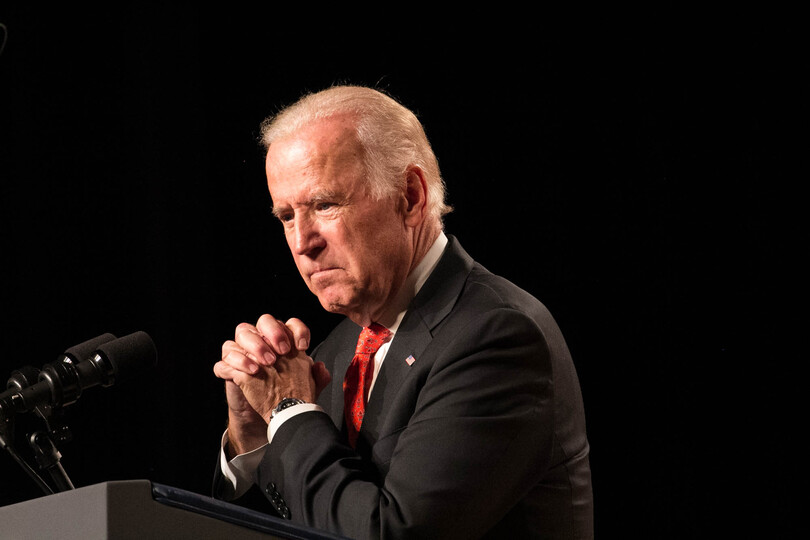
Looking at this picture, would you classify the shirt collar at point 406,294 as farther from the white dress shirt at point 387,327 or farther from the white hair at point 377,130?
the white hair at point 377,130

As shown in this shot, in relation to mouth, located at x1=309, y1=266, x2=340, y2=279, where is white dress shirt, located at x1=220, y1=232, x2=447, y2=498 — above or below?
below

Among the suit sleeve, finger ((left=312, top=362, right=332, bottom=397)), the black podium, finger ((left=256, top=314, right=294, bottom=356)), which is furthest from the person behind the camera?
finger ((left=312, top=362, right=332, bottom=397))

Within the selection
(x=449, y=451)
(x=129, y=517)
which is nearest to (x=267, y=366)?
(x=449, y=451)

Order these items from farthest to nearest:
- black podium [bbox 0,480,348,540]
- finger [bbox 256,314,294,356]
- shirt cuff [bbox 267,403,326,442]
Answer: finger [bbox 256,314,294,356] < shirt cuff [bbox 267,403,326,442] < black podium [bbox 0,480,348,540]

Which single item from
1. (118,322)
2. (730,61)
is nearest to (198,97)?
(118,322)

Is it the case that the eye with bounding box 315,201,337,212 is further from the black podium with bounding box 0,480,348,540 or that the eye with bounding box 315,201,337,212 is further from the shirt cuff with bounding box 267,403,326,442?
the black podium with bounding box 0,480,348,540

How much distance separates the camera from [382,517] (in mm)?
1552

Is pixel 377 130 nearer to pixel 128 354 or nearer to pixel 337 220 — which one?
pixel 337 220

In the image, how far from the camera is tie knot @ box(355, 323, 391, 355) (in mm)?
2068

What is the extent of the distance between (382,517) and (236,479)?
657 millimetres

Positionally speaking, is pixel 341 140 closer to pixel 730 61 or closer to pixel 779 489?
pixel 730 61

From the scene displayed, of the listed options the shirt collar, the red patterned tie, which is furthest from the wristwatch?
the shirt collar

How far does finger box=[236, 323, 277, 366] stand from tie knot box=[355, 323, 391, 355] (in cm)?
27

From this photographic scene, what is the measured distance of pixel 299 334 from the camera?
192 centimetres
